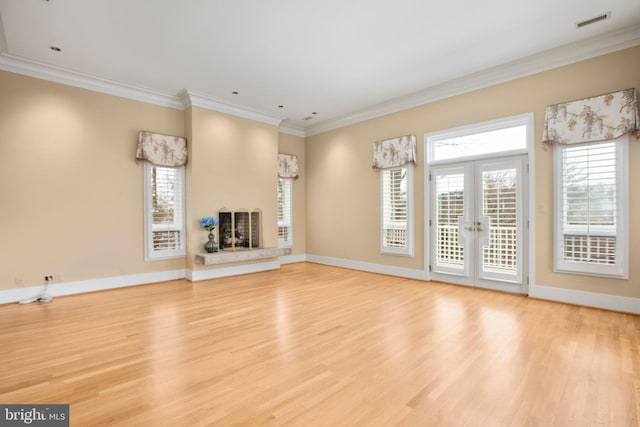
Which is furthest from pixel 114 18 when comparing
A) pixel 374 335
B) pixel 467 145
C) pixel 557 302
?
pixel 557 302

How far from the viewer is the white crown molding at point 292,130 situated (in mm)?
7523

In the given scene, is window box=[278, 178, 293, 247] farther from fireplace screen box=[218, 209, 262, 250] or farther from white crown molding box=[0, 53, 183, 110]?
white crown molding box=[0, 53, 183, 110]

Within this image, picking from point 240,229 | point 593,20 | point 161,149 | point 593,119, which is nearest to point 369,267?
point 240,229

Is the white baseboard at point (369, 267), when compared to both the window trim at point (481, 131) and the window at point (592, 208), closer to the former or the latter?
the window trim at point (481, 131)

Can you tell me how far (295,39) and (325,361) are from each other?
3.65 meters

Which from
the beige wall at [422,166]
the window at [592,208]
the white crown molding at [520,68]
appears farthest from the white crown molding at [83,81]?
the window at [592,208]

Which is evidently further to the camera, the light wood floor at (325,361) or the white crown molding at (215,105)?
the white crown molding at (215,105)

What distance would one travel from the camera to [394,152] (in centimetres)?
594

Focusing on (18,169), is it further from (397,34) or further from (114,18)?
(397,34)

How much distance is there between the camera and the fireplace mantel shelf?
18.0 ft

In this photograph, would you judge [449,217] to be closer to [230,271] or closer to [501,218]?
[501,218]

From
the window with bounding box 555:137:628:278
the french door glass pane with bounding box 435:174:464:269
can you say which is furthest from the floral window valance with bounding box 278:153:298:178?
the window with bounding box 555:137:628:278

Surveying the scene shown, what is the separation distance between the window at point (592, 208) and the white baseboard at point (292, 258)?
526cm

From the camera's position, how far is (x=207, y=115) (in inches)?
231
